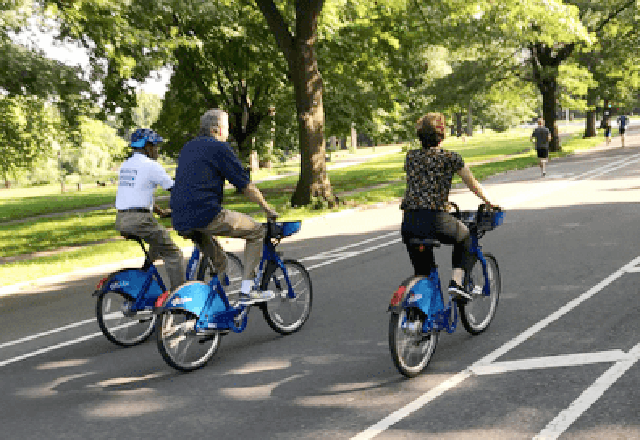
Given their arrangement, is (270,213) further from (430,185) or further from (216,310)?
(430,185)

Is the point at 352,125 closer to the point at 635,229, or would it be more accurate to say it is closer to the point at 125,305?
the point at 635,229

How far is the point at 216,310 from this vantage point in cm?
624

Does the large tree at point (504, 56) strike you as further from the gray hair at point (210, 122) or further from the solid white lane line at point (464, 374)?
the gray hair at point (210, 122)

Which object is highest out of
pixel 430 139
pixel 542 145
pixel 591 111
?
pixel 591 111

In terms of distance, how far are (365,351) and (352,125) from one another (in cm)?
2320

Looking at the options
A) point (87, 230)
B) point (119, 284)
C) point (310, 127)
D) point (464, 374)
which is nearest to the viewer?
point (464, 374)

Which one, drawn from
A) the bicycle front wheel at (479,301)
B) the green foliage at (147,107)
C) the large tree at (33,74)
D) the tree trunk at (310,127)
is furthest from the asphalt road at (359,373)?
the green foliage at (147,107)

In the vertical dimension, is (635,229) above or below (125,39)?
below

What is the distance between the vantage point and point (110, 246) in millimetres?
15969

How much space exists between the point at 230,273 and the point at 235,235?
0.56 metres

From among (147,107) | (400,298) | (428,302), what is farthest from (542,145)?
(147,107)

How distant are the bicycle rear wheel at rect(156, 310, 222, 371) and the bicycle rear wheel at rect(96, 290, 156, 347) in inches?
42.7

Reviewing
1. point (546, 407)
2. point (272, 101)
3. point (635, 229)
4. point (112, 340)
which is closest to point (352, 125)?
point (272, 101)

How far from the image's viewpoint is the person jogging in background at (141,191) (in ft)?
22.2
